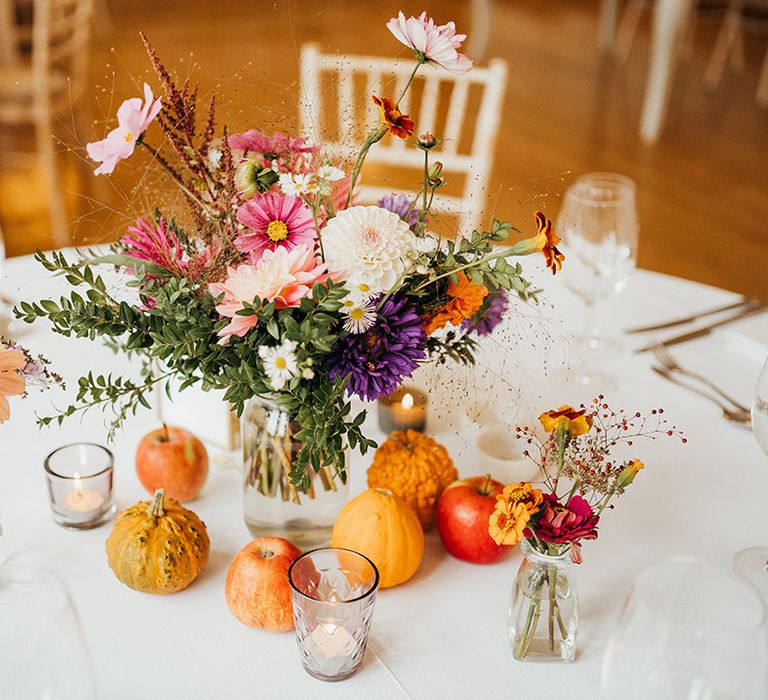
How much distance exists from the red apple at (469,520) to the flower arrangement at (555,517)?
101 millimetres

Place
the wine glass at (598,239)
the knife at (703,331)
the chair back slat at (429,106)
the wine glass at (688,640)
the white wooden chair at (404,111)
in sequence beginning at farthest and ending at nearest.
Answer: the chair back slat at (429,106)
the knife at (703,331)
the wine glass at (598,239)
the white wooden chair at (404,111)
the wine glass at (688,640)

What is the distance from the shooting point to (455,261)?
0.82 m

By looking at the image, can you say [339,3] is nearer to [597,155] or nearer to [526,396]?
[597,155]

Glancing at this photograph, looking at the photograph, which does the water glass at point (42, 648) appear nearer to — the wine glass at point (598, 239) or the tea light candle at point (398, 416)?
the tea light candle at point (398, 416)

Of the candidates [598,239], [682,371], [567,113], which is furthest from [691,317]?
[567,113]

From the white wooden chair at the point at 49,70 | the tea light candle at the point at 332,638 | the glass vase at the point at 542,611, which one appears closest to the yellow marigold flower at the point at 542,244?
the glass vase at the point at 542,611

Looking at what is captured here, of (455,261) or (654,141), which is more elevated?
(455,261)

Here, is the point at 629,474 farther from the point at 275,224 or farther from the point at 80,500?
the point at 80,500

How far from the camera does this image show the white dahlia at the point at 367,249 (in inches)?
31.0

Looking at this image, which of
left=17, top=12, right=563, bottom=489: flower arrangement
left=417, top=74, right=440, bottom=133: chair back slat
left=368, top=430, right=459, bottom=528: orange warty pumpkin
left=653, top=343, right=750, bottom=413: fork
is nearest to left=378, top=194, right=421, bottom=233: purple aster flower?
left=17, top=12, right=563, bottom=489: flower arrangement

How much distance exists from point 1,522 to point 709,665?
0.72 meters

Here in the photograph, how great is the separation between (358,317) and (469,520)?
26 cm

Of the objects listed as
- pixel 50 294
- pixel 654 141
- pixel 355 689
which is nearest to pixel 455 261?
pixel 355 689

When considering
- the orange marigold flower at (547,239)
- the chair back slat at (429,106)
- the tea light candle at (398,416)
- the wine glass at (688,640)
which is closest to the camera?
the wine glass at (688,640)
